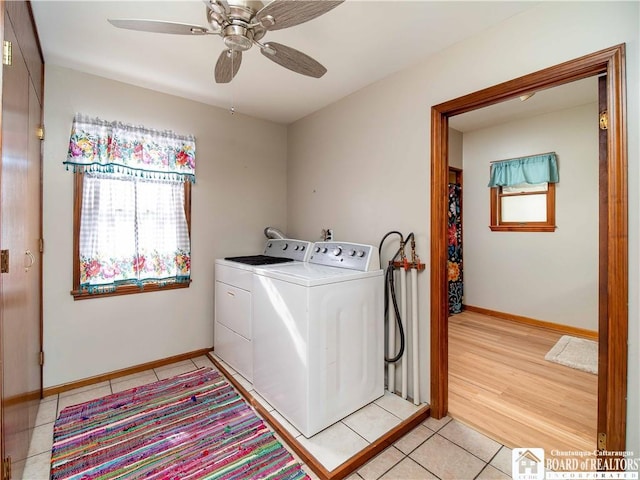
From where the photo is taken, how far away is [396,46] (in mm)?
2004

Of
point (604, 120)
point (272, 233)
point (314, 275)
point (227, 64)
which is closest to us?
point (604, 120)

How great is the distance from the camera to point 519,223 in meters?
4.07

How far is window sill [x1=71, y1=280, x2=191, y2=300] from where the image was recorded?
2.38 m

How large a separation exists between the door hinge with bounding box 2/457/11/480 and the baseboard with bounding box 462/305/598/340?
480 cm

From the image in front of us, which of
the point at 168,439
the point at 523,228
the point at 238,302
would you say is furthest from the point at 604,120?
the point at 168,439

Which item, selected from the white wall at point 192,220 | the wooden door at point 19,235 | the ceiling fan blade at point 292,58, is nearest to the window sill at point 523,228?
the white wall at point 192,220

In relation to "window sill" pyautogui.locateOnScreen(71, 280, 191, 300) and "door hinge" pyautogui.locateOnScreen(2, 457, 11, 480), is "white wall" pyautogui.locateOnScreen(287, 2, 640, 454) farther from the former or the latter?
"door hinge" pyautogui.locateOnScreen(2, 457, 11, 480)

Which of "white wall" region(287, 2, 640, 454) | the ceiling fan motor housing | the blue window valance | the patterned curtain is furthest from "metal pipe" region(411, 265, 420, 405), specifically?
the blue window valance

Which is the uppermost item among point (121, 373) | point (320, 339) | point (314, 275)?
point (314, 275)

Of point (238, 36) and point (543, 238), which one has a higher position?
point (238, 36)

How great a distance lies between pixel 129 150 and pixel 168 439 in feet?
7.16

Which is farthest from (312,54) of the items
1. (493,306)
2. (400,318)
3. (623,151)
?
(493,306)

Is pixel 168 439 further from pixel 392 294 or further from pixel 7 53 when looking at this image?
pixel 7 53

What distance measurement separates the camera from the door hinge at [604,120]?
56.9 inches
